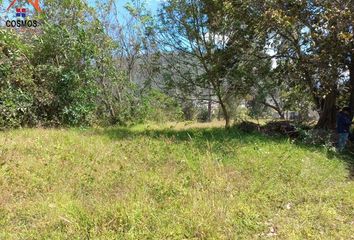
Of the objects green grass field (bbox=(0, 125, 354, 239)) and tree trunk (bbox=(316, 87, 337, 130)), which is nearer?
green grass field (bbox=(0, 125, 354, 239))

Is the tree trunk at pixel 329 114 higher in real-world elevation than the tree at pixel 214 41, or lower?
lower

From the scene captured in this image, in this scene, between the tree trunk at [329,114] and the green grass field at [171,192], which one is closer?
A: the green grass field at [171,192]

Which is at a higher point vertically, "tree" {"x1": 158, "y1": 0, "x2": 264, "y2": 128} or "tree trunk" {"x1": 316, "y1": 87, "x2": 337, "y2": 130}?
"tree" {"x1": 158, "y1": 0, "x2": 264, "y2": 128}

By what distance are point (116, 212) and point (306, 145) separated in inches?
253

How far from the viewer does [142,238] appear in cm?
372

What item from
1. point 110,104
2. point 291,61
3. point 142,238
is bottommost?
point 142,238

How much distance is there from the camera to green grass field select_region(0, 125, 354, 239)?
3918mm

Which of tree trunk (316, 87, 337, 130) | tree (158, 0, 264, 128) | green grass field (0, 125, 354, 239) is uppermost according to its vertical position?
tree (158, 0, 264, 128)

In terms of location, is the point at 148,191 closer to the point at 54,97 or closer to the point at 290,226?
the point at 290,226

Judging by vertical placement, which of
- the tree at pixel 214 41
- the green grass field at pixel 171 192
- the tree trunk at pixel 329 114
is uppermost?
the tree at pixel 214 41

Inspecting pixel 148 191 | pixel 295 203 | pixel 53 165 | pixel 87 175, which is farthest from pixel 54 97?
pixel 295 203

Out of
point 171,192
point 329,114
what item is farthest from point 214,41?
point 171,192

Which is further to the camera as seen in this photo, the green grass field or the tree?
the tree

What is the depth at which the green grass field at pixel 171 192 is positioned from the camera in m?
3.92
